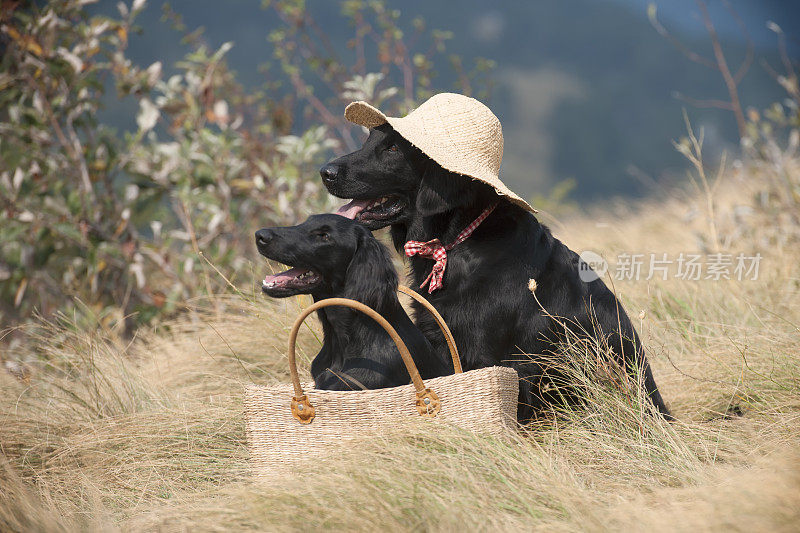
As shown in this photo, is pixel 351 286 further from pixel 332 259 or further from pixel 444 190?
pixel 444 190

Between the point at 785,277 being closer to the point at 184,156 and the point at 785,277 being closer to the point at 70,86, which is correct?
the point at 184,156

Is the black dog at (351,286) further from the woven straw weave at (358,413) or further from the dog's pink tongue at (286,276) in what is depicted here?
the woven straw weave at (358,413)

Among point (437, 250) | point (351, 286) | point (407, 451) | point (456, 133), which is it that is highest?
point (456, 133)

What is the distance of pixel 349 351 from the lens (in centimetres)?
255

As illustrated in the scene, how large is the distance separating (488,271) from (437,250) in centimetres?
20

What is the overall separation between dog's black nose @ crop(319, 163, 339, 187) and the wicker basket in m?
0.59

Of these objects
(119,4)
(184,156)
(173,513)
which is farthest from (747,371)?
(119,4)

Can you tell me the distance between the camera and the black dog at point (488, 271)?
262 centimetres

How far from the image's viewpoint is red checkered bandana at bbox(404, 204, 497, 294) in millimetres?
2656

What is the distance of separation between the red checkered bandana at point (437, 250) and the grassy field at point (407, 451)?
0.59m

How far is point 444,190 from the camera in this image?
2648mm

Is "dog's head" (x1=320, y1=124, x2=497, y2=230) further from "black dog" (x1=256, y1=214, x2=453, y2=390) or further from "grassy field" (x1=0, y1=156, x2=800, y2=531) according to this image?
"grassy field" (x1=0, y1=156, x2=800, y2=531)

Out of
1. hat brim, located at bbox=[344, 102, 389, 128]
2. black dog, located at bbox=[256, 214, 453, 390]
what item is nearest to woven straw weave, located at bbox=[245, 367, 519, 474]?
black dog, located at bbox=[256, 214, 453, 390]

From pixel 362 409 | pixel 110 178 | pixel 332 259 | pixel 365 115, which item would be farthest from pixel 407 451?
pixel 110 178
